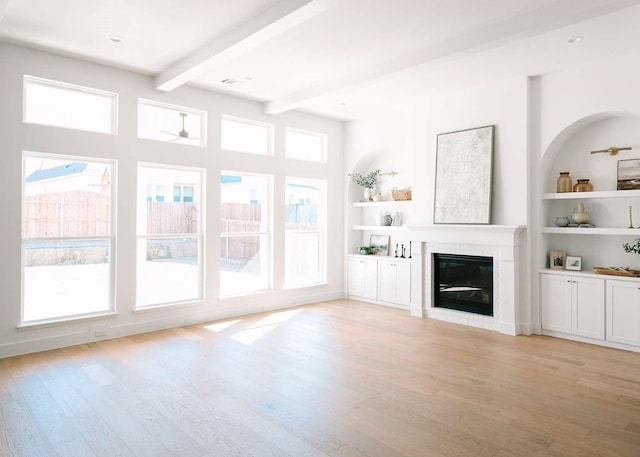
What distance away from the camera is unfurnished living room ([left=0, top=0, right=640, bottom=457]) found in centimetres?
318

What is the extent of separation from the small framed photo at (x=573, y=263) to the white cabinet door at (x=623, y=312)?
486mm

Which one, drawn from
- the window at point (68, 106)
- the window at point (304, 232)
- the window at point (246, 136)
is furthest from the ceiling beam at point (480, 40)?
the window at point (68, 106)

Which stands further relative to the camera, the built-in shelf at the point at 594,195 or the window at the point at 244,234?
the window at the point at 244,234

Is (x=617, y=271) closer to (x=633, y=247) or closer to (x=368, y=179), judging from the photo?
(x=633, y=247)

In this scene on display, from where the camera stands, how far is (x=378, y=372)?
403 cm

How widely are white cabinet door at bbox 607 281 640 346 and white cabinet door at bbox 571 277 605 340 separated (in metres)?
0.08

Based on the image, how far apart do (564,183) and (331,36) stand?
340cm

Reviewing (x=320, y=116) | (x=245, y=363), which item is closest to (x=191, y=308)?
(x=245, y=363)

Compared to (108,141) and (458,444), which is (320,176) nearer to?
(108,141)

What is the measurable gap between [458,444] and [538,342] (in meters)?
2.91

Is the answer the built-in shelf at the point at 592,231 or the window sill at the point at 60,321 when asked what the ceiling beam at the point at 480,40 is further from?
the window sill at the point at 60,321

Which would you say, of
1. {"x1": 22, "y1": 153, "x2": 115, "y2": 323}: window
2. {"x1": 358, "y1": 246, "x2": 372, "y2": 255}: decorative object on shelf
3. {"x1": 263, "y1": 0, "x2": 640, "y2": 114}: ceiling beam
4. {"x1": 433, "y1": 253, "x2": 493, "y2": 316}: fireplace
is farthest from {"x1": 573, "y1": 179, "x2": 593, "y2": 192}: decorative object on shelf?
{"x1": 22, "y1": 153, "x2": 115, "y2": 323}: window

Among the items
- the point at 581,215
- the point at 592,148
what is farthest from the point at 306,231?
the point at 592,148

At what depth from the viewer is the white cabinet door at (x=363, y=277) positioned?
290 inches
